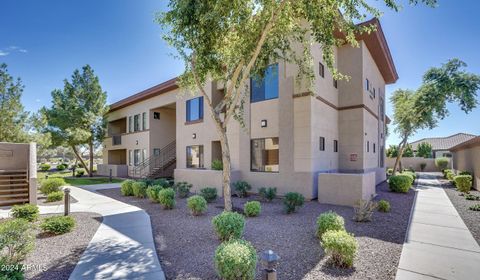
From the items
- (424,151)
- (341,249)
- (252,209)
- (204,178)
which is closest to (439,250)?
(341,249)

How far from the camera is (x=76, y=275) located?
4.31 metres

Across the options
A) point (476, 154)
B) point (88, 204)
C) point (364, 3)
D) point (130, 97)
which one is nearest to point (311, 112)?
point (364, 3)

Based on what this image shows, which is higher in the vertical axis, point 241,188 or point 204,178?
point 204,178

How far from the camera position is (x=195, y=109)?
18078 millimetres

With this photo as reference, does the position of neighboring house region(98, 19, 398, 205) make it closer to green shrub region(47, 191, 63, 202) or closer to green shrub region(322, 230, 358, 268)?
green shrub region(322, 230, 358, 268)

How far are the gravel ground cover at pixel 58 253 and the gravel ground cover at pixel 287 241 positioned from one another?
1.70 m

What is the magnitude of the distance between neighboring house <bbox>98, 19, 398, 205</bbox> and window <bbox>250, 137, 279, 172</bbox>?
0.05 meters

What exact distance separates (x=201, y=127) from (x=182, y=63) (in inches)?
317

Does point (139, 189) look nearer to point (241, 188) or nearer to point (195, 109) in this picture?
point (241, 188)

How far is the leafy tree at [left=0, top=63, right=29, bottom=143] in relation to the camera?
770 inches

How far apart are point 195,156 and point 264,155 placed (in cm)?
677

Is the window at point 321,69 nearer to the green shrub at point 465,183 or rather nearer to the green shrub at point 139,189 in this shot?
the green shrub at point 465,183

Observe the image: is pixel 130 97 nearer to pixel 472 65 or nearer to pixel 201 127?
pixel 201 127

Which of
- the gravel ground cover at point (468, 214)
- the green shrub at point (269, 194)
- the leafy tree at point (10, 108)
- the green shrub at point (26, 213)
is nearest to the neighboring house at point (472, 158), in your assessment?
the gravel ground cover at point (468, 214)
